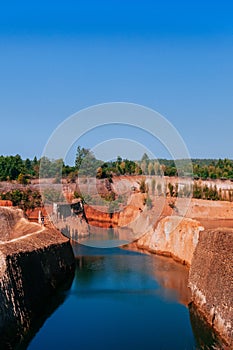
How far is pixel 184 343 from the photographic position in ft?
61.3

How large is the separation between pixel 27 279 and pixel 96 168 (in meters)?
50.1

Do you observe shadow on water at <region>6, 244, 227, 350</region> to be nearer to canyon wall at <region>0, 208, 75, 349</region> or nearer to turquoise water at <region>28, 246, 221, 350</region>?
turquoise water at <region>28, 246, 221, 350</region>

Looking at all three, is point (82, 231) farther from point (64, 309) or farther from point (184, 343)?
point (184, 343)

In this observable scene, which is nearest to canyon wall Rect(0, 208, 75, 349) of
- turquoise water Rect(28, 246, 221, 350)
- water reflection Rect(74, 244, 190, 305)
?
turquoise water Rect(28, 246, 221, 350)

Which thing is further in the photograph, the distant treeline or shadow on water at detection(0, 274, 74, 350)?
the distant treeline

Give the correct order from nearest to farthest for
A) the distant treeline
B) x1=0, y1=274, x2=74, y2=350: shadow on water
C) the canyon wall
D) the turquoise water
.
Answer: x1=0, y1=274, x2=74, y2=350: shadow on water → the canyon wall → the turquoise water → the distant treeline

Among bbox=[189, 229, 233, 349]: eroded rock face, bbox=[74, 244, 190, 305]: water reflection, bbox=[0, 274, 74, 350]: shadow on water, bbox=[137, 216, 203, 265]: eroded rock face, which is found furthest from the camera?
bbox=[137, 216, 203, 265]: eroded rock face

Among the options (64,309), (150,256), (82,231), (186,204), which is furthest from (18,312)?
(186,204)

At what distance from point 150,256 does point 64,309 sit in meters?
14.9

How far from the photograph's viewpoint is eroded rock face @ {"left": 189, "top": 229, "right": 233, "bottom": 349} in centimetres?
1747

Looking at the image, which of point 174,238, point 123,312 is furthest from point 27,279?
point 174,238

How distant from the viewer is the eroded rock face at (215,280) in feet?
57.3

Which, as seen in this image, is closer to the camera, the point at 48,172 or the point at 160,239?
the point at 160,239

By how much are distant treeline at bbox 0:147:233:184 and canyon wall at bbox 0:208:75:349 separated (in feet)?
82.8
